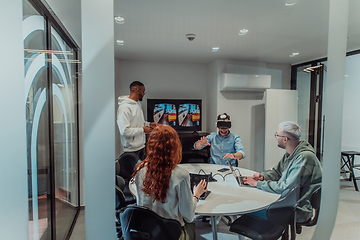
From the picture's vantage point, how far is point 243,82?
1.43 metres

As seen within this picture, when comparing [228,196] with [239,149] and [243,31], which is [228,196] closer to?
[239,149]

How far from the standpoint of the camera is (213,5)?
1.29 m

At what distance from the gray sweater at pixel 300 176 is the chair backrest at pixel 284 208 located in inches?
1.4

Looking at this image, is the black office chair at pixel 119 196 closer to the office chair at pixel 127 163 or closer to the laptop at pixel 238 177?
the office chair at pixel 127 163

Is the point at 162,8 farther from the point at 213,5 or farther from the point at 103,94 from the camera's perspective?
the point at 103,94

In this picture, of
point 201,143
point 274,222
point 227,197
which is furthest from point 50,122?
point 274,222

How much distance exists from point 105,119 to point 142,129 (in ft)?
0.81

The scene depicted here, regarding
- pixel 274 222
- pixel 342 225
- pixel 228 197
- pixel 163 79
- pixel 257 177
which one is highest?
pixel 163 79

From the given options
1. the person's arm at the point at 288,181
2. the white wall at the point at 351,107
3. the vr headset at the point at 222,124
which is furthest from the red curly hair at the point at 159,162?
the white wall at the point at 351,107

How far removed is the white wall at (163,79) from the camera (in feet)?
3.64

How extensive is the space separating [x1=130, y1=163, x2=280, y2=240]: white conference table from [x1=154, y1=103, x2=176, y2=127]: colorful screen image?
32cm

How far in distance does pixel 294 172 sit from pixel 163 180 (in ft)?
3.48

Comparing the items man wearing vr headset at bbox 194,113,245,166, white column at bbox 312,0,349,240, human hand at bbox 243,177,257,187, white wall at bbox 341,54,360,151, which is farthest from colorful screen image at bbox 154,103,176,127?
white wall at bbox 341,54,360,151

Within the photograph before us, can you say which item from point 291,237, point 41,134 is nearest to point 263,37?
point 291,237
